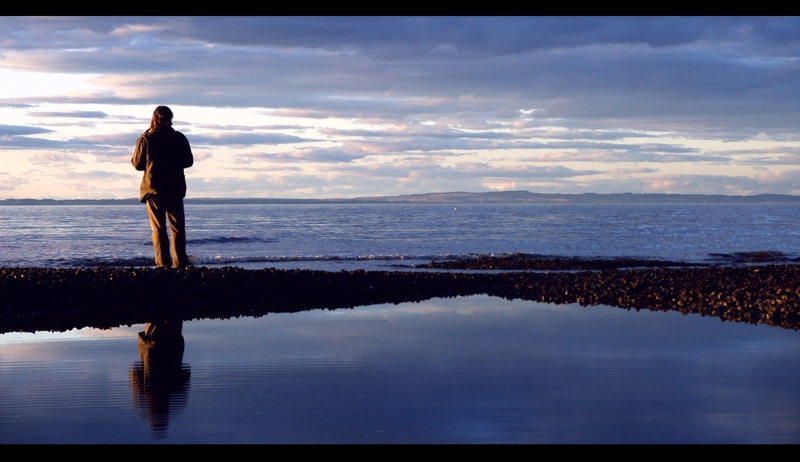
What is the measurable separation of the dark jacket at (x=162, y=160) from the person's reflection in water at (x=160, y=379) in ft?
17.4

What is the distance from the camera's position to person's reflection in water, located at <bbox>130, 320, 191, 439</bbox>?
5836 millimetres

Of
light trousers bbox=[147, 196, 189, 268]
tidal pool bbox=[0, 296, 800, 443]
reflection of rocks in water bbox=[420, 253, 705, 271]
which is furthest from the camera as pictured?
reflection of rocks in water bbox=[420, 253, 705, 271]

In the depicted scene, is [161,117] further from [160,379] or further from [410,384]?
[410,384]

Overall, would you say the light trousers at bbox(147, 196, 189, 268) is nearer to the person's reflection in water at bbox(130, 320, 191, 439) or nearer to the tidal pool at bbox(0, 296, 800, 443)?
the tidal pool at bbox(0, 296, 800, 443)

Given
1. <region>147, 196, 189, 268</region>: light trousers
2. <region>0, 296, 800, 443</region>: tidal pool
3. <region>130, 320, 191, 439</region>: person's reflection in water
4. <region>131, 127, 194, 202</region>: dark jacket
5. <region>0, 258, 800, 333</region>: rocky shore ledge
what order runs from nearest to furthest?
1. <region>0, 296, 800, 443</region>: tidal pool
2. <region>130, 320, 191, 439</region>: person's reflection in water
3. <region>0, 258, 800, 333</region>: rocky shore ledge
4. <region>131, 127, 194, 202</region>: dark jacket
5. <region>147, 196, 189, 268</region>: light trousers

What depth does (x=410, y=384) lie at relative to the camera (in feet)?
21.9

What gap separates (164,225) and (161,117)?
2.12 metres

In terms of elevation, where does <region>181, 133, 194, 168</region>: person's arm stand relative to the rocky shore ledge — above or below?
above

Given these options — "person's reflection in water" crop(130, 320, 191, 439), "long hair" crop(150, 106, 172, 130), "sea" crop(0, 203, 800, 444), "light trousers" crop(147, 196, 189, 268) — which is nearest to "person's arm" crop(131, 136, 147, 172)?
"long hair" crop(150, 106, 172, 130)

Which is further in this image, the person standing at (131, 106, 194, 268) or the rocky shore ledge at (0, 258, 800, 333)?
the person standing at (131, 106, 194, 268)

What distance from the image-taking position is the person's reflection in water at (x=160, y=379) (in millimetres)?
5836

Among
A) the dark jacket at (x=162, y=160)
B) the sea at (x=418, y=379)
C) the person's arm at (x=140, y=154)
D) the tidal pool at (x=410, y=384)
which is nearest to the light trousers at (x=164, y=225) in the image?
the dark jacket at (x=162, y=160)

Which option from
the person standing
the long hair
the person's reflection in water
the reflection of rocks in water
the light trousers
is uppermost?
the long hair
